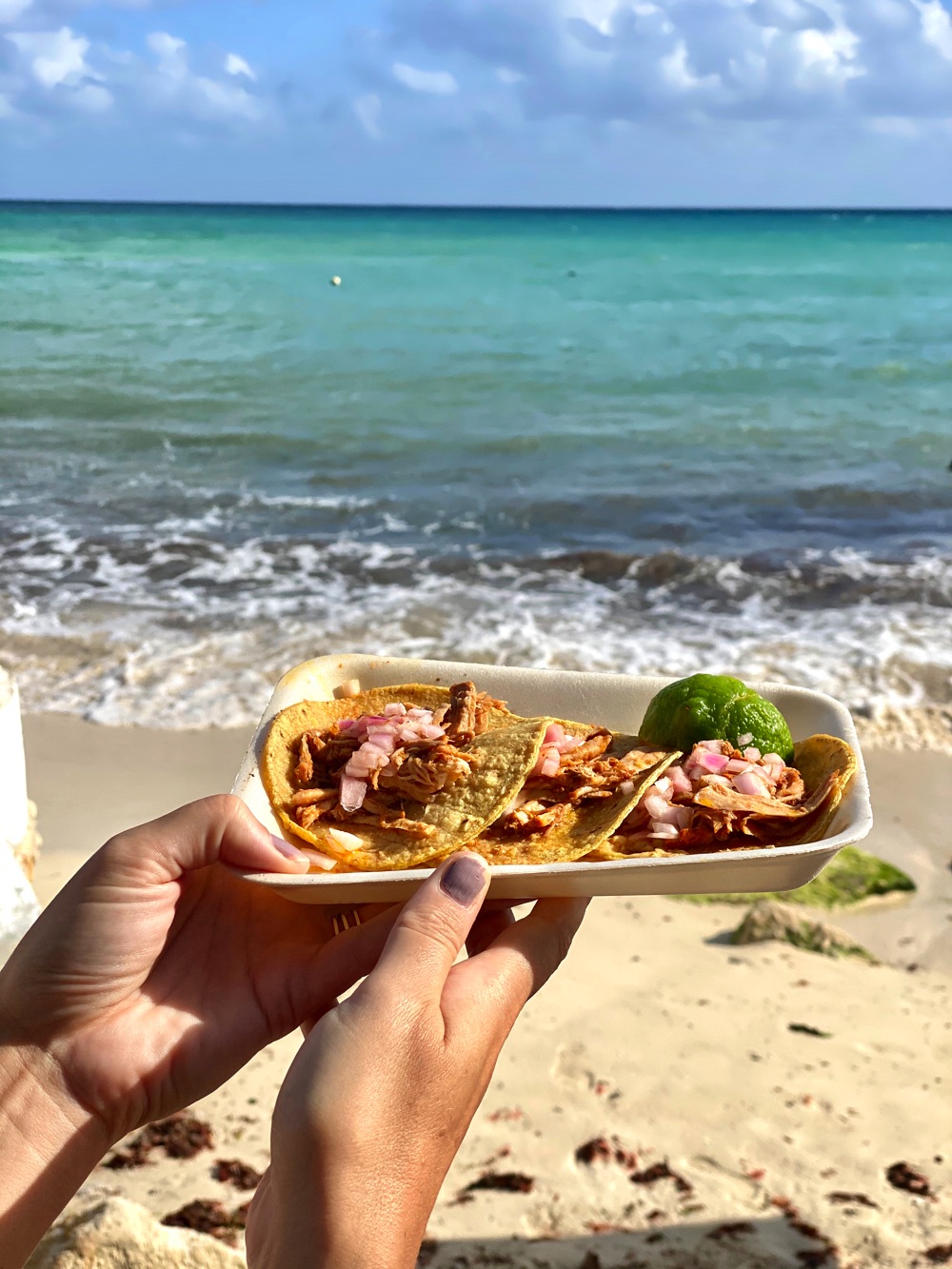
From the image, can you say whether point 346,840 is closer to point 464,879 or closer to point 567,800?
point 464,879

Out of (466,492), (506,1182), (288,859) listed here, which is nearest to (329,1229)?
(288,859)

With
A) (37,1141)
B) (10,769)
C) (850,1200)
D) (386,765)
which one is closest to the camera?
(37,1141)

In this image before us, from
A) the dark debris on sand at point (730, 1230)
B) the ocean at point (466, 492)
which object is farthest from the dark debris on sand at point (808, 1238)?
the ocean at point (466, 492)

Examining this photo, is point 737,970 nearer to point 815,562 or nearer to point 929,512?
point 815,562

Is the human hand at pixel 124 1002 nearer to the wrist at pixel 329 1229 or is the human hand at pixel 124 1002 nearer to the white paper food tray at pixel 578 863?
the white paper food tray at pixel 578 863

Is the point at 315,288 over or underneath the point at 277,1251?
over

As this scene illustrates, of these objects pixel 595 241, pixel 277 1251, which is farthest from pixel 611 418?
pixel 595 241
